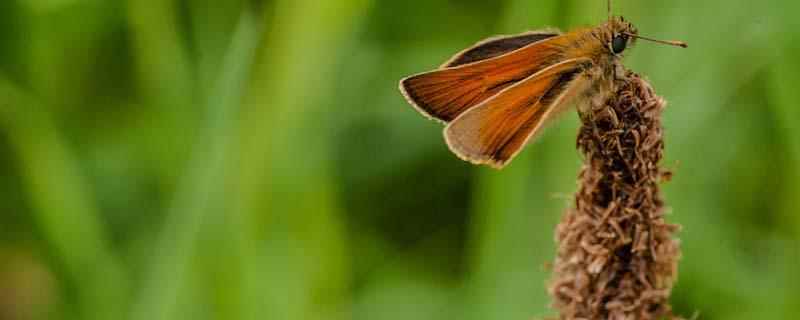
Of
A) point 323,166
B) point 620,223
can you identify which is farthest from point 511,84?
point 323,166

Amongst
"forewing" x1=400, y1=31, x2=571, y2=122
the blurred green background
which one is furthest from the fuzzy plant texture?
the blurred green background

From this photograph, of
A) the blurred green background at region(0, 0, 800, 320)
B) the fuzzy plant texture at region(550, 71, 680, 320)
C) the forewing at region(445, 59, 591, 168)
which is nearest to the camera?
the fuzzy plant texture at region(550, 71, 680, 320)

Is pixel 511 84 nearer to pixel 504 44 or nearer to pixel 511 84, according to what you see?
pixel 511 84

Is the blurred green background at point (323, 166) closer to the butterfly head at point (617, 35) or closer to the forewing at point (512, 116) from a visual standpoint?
the forewing at point (512, 116)

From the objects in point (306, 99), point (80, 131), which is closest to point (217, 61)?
point (306, 99)

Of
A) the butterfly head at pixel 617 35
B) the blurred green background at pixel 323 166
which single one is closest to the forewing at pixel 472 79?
the butterfly head at pixel 617 35

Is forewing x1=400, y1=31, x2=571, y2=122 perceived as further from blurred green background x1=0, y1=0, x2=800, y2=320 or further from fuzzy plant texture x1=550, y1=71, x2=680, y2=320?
blurred green background x1=0, y1=0, x2=800, y2=320

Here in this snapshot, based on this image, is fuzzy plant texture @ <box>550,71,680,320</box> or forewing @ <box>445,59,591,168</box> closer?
fuzzy plant texture @ <box>550,71,680,320</box>
